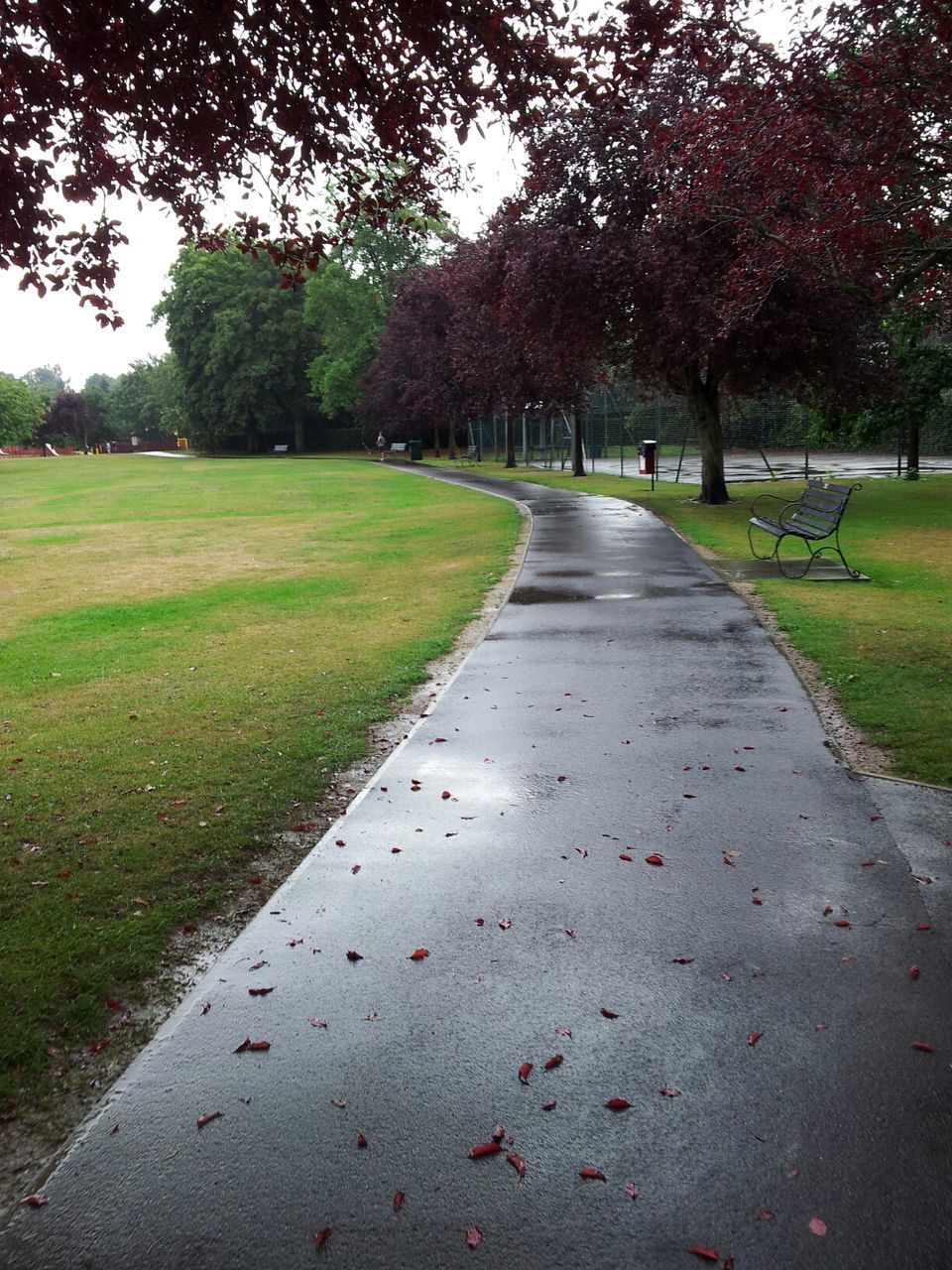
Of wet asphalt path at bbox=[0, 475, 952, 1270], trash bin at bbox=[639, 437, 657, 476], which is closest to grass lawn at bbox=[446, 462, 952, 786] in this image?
wet asphalt path at bbox=[0, 475, 952, 1270]

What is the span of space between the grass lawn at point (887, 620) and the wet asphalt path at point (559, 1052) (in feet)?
3.28

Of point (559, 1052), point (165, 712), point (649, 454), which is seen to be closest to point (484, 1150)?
point (559, 1052)

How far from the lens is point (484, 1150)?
2.72 metres

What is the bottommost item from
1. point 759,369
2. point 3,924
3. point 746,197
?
point 3,924

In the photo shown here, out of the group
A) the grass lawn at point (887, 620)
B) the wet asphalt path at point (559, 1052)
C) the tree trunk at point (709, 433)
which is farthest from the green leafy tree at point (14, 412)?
the wet asphalt path at point (559, 1052)

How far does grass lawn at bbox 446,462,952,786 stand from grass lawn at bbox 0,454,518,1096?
3345 millimetres

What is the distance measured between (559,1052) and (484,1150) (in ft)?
1.65

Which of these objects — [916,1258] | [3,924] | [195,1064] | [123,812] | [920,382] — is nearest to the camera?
[916,1258]

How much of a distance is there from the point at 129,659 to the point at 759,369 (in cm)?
1612

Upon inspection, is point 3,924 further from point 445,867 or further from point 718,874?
point 718,874

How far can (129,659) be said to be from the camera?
9.41 metres

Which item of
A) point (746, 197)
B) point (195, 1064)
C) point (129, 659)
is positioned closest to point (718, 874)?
point (195, 1064)

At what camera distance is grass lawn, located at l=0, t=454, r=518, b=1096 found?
4047 mm

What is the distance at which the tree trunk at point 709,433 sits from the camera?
22875 millimetres
